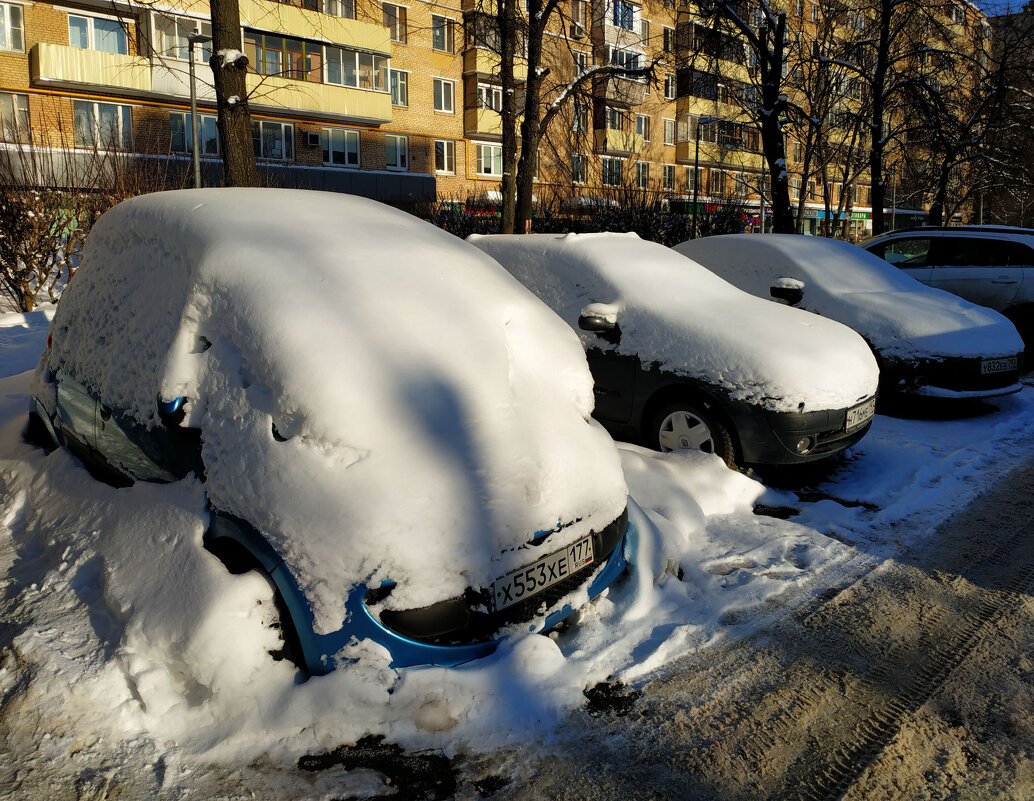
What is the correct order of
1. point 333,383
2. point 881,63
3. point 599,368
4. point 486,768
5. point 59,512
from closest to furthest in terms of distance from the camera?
point 486,768 < point 333,383 < point 59,512 < point 599,368 < point 881,63

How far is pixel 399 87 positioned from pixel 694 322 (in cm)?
3395

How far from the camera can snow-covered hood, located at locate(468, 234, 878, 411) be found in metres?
5.09

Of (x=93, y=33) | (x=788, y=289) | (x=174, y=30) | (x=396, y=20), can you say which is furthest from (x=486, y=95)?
(x=788, y=289)

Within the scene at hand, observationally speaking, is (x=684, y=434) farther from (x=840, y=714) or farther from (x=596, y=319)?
(x=840, y=714)

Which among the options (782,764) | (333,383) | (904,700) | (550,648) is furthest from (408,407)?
(904,700)

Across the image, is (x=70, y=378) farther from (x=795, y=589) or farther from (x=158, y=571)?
(x=795, y=589)

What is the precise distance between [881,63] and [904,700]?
61.5 ft

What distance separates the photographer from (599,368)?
5746 mm

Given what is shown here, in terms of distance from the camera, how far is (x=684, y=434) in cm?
538

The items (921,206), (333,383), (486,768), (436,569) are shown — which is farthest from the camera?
(921,206)

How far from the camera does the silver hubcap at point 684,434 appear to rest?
17.3 feet

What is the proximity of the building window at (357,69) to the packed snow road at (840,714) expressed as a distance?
33.0 meters

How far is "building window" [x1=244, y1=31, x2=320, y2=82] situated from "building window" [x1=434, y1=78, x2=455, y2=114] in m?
5.62

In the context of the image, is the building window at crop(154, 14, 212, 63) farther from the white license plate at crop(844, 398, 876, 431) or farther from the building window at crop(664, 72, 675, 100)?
the white license plate at crop(844, 398, 876, 431)
